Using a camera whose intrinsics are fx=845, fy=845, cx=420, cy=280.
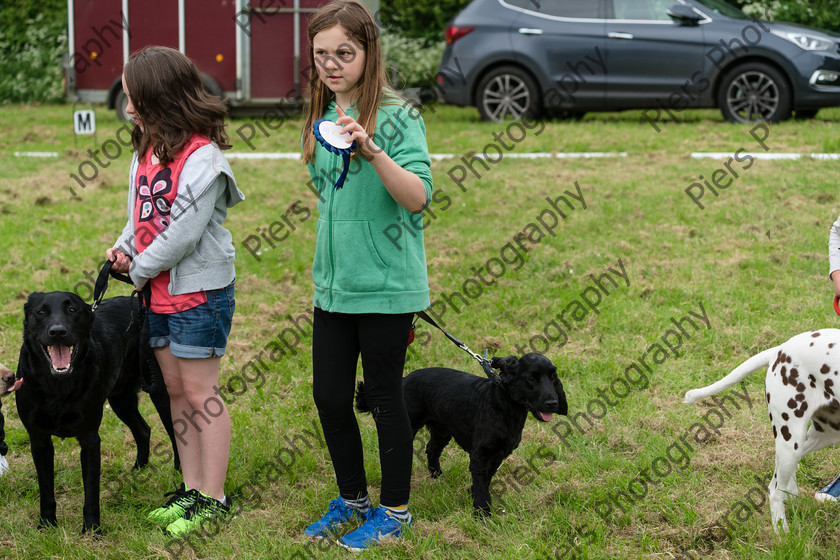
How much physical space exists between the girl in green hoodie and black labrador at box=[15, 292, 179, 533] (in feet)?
2.91

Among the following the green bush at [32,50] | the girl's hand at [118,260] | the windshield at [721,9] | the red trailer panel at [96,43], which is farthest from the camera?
the green bush at [32,50]

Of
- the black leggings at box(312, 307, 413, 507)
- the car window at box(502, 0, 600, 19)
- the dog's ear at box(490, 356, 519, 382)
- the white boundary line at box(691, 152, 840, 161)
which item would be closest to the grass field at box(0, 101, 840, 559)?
the white boundary line at box(691, 152, 840, 161)

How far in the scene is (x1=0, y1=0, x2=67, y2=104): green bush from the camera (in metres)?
17.8

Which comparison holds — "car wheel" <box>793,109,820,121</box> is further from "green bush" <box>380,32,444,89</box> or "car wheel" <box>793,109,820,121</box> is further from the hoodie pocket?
the hoodie pocket

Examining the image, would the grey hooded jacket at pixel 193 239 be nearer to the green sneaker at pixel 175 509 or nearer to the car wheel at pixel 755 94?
the green sneaker at pixel 175 509

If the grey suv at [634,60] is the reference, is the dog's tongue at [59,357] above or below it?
below

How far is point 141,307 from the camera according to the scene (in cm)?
341

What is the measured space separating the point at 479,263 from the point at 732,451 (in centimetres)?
296

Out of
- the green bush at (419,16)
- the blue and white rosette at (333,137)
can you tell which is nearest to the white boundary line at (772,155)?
the blue and white rosette at (333,137)

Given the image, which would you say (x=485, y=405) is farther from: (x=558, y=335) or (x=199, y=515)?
(x=558, y=335)

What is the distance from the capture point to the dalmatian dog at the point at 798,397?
2.93m

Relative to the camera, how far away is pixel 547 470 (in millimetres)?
3887

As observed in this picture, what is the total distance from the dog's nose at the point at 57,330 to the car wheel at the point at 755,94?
953 cm

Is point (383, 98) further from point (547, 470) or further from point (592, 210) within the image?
point (592, 210)
